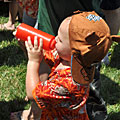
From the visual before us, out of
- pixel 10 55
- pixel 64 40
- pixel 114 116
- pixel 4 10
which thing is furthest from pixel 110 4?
pixel 4 10

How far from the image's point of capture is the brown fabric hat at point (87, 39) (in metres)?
1.71

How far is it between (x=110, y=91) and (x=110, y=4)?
185 cm

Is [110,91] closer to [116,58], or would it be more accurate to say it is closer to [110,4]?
[116,58]

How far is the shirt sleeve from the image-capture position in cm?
229

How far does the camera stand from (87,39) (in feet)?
5.56

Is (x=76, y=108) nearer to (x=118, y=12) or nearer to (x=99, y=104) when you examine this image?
(x=99, y=104)

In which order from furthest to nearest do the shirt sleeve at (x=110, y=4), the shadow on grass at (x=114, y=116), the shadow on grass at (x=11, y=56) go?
the shadow on grass at (x=11, y=56), the shadow on grass at (x=114, y=116), the shirt sleeve at (x=110, y=4)

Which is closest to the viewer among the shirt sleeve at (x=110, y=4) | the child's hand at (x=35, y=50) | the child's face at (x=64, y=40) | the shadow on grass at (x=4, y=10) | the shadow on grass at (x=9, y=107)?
the child's face at (x=64, y=40)

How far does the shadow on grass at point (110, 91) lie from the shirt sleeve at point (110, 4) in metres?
1.70

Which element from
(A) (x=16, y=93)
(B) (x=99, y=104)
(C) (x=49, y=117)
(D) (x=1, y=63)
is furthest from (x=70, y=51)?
(D) (x=1, y=63)

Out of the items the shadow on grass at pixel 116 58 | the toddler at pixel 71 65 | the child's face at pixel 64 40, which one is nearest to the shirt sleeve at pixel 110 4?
the toddler at pixel 71 65

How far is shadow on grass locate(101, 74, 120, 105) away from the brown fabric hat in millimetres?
1938

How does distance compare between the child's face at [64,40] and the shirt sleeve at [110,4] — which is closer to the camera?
the child's face at [64,40]

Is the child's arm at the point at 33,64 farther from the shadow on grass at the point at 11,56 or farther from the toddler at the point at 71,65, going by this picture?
the shadow on grass at the point at 11,56
